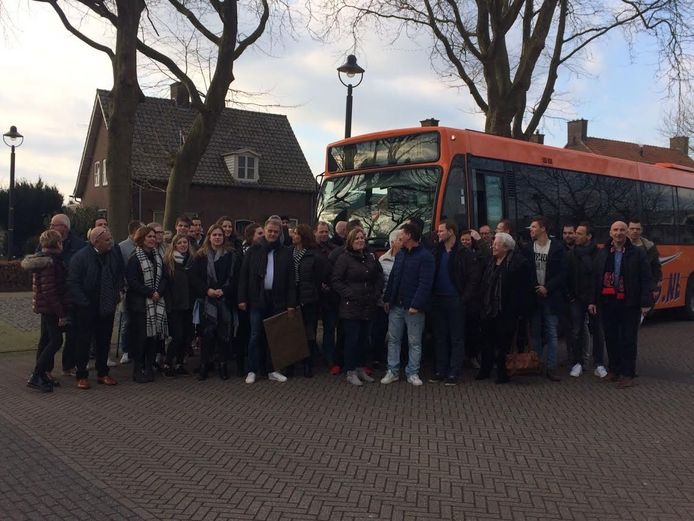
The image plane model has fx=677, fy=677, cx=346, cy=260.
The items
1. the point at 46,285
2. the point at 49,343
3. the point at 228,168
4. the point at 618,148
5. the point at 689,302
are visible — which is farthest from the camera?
the point at 618,148

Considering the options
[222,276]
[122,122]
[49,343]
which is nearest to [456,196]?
[222,276]

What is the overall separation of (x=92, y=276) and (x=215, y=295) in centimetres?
141

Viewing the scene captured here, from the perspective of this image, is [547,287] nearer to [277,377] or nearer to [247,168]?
[277,377]

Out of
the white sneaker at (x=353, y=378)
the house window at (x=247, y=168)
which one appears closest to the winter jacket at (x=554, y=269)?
the white sneaker at (x=353, y=378)

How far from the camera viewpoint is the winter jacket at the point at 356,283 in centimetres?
795

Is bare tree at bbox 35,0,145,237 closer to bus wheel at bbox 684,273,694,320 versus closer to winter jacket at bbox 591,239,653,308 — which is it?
winter jacket at bbox 591,239,653,308

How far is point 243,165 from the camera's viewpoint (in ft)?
116

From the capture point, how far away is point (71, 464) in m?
5.19

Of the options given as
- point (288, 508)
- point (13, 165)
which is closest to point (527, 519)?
point (288, 508)

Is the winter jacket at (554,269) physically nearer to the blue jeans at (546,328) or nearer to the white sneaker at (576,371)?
the blue jeans at (546,328)

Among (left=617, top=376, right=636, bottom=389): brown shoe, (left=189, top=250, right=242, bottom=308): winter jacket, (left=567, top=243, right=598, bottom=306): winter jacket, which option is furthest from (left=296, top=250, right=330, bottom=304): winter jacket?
(left=617, top=376, right=636, bottom=389): brown shoe

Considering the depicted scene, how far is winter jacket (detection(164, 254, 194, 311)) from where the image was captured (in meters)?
8.19

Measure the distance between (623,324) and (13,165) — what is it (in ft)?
69.8

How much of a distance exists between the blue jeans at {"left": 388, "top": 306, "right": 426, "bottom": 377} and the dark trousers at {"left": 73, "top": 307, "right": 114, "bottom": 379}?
336cm
